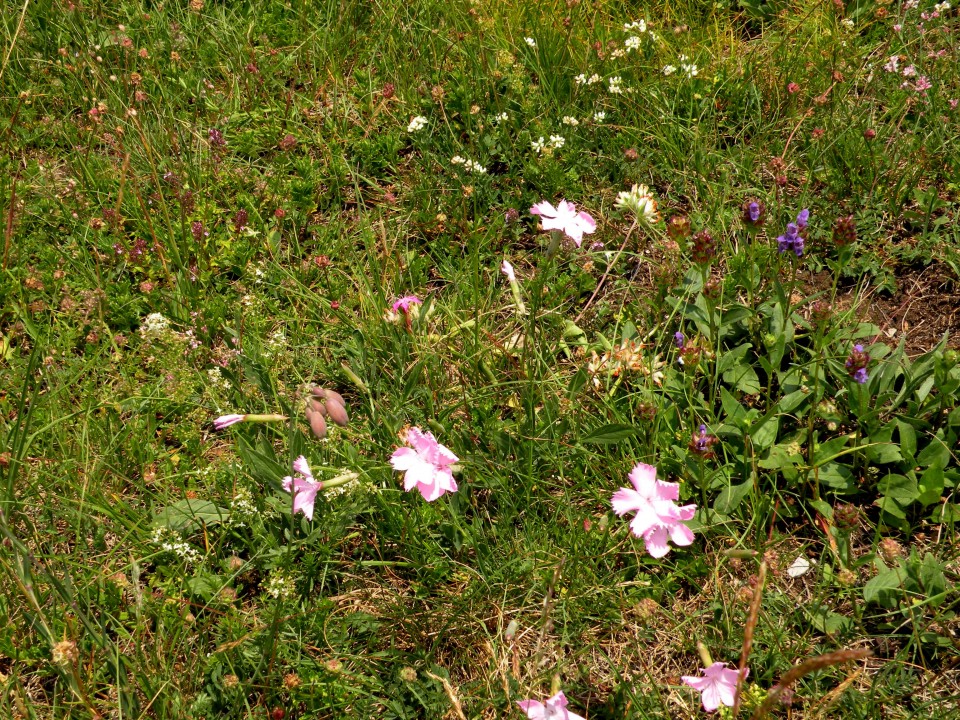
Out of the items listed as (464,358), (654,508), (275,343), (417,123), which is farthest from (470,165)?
(654,508)

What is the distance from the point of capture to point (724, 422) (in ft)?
6.33

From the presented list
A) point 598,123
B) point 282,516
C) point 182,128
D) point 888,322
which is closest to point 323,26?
point 182,128

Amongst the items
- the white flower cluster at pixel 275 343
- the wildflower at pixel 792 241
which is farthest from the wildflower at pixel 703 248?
the white flower cluster at pixel 275 343

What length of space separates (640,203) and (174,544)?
4.71ft

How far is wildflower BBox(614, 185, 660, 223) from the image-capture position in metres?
2.21

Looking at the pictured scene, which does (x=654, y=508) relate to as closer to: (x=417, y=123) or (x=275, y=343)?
(x=275, y=343)

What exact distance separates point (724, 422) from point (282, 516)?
3.43 feet

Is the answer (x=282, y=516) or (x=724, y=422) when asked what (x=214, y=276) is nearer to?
(x=282, y=516)

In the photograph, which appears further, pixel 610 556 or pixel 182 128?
pixel 182 128

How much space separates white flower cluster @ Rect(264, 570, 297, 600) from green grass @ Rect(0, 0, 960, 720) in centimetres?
1

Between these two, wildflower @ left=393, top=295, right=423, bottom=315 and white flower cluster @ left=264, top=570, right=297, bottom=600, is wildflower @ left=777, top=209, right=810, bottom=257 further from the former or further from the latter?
white flower cluster @ left=264, top=570, right=297, bottom=600

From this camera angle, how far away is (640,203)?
2.19 meters

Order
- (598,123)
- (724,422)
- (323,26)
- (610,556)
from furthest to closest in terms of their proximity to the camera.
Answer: (323,26)
(598,123)
(724,422)
(610,556)

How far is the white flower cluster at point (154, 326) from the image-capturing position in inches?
82.7
